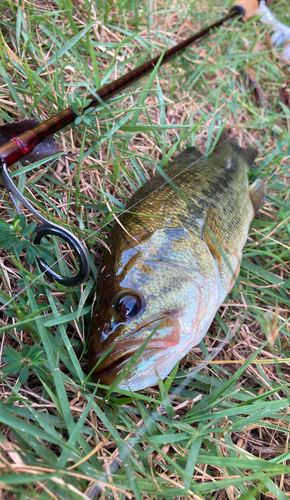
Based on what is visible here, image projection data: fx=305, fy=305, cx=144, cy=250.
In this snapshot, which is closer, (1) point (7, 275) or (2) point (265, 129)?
(1) point (7, 275)

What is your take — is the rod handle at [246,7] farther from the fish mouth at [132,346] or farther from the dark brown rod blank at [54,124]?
the fish mouth at [132,346]

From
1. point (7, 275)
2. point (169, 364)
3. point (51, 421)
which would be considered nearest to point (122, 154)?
point (7, 275)

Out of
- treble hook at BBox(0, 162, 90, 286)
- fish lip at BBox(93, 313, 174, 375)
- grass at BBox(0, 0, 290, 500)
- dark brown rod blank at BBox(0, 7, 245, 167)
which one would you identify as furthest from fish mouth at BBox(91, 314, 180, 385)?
dark brown rod blank at BBox(0, 7, 245, 167)

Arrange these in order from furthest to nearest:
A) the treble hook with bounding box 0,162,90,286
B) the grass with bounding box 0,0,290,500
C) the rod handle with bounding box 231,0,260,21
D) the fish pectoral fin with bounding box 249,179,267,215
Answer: the rod handle with bounding box 231,0,260,21, the fish pectoral fin with bounding box 249,179,267,215, the treble hook with bounding box 0,162,90,286, the grass with bounding box 0,0,290,500

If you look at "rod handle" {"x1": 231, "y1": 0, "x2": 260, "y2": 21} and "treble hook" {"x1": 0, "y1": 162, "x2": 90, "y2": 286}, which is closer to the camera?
"treble hook" {"x1": 0, "y1": 162, "x2": 90, "y2": 286}

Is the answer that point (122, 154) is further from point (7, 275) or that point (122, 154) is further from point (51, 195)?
point (7, 275)

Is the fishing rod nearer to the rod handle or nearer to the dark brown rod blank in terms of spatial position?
the dark brown rod blank

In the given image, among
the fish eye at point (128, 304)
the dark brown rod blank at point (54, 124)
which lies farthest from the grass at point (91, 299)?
the fish eye at point (128, 304)

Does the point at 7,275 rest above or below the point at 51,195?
below
